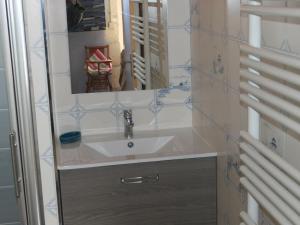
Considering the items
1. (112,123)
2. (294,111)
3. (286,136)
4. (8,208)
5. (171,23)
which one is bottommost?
(8,208)

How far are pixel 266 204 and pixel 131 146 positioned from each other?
1.17 m

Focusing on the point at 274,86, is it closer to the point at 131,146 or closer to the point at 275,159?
the point at 275,159

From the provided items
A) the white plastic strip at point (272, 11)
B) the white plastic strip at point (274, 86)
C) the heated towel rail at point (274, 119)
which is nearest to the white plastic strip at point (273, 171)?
the heated towel rail at point (274, 119)

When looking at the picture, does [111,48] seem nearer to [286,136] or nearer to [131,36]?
[131,36]

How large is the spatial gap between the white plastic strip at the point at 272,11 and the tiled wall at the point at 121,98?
1176 millimetres

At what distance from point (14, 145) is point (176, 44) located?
45.4 inches

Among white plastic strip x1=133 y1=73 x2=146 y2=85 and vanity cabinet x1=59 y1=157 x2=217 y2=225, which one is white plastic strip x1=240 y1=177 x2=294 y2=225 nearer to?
vanity cabinet x1=59 y1=157 x2=217 y2=225

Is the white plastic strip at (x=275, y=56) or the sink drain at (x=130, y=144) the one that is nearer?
the white plastic strip at (x=275, y=56)

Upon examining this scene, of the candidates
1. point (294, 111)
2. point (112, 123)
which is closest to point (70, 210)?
point (112, 123)

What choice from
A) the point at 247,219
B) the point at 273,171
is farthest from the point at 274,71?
the point at 247,219

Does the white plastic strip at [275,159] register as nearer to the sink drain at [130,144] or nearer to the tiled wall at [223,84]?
the tiled wall at [223,84]

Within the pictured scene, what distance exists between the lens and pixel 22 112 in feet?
5.99

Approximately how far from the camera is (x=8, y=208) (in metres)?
2.43

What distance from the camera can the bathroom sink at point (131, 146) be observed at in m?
2.53
